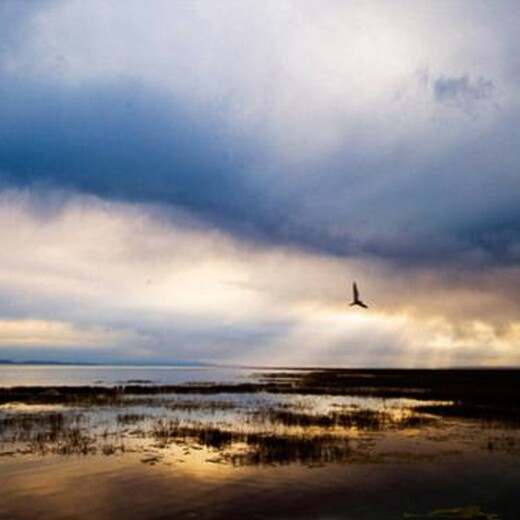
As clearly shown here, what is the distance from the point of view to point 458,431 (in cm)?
3803

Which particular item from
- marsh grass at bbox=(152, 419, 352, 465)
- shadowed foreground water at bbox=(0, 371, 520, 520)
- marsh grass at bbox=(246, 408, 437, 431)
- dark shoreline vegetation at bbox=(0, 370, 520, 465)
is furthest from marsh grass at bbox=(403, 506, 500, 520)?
marsh grass at bbox=(246, 408, 437, 431)

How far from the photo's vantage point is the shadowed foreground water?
19.6 meters

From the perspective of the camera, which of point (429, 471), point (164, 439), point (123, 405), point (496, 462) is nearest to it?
point (429, 471)

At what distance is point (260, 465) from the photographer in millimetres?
26016

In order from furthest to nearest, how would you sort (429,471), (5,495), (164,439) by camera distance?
(164,439) < (429,471) < (5,495)

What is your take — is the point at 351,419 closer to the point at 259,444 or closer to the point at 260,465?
the point at 259,444

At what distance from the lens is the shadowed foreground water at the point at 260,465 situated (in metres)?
19.6

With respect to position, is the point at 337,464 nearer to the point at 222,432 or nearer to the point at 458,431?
the point at 222,432

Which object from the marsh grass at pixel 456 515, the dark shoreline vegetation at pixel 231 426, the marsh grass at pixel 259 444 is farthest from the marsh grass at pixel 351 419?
the marsh grass at pixel 456 515

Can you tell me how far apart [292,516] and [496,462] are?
13376 mm

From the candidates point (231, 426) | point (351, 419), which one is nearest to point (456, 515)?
point (231, 426)

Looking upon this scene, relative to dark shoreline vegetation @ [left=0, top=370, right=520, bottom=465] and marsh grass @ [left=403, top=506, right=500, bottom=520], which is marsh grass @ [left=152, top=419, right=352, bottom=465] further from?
marsh grass @ [left=403, top=506, right=500, bottom=520]

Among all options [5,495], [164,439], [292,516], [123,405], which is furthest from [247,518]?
[123,405]

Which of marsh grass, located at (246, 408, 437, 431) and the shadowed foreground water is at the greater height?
marsh grass, located at (246, 408, 437, 431)
